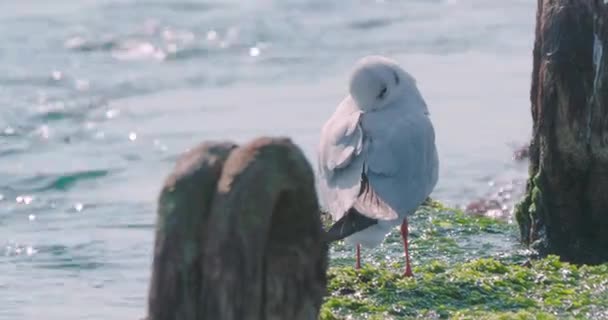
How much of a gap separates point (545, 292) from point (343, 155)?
48.2 inches

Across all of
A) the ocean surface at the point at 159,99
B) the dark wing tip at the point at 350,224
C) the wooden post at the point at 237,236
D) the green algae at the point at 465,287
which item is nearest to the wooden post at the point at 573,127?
the green algae at the point at 465,287

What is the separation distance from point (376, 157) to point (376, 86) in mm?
574

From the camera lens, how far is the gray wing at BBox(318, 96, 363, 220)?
665cm

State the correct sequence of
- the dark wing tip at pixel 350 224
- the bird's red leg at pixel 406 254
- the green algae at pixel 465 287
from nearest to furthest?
the green algae at pixel 465 287
the dark wing tip at pixel 350 224
the bird's red leg at pixel 406 254

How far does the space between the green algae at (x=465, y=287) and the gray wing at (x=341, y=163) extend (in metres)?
0.35

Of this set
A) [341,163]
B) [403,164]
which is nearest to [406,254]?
[403,164]

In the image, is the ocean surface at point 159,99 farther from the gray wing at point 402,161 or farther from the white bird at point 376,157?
the gray wing at point 402,161

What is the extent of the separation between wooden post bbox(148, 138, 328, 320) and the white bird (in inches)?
82.8

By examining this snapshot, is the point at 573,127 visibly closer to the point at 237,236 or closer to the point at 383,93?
the point at 383,93

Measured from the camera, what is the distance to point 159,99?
47.1ft

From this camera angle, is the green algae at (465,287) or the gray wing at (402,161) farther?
the gray wing at (402,161)

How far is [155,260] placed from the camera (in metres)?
4.16

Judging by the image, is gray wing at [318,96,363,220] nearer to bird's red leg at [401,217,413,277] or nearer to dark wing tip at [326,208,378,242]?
dark wing tip at [326,208,378,242]

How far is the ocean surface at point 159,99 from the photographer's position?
31.0ft
